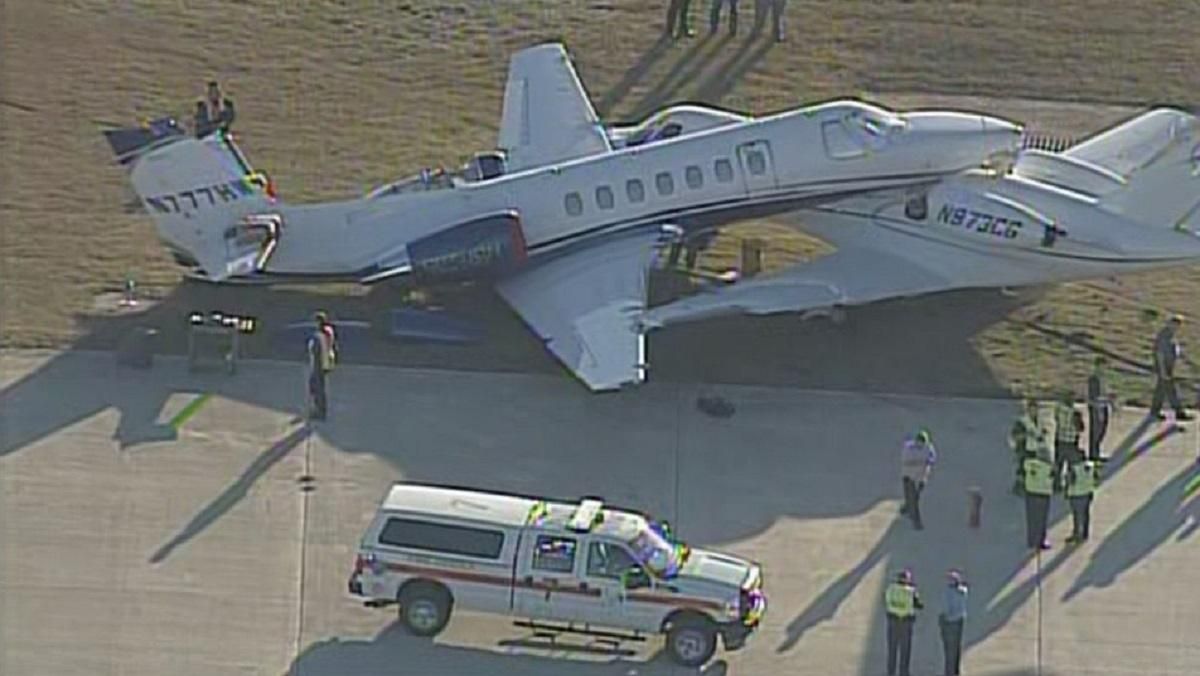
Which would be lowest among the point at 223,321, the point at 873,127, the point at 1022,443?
the point at 1022,443

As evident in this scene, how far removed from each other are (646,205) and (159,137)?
21.2 feet

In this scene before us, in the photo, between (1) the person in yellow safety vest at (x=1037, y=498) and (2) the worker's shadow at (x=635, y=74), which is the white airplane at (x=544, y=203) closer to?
(1) the person in yellow safety vest at (x=1037, y=498)

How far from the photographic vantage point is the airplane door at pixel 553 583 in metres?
31.8

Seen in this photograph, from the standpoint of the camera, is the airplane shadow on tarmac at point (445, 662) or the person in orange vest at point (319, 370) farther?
the person in orange vest at point (319, 370)

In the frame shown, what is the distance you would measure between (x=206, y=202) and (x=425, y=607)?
10.2 meters

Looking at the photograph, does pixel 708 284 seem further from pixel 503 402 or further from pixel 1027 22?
pixel 1027 22

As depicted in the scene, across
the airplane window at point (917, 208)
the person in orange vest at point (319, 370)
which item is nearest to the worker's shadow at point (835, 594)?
the airplane window at point (917, 208)

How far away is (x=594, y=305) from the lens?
39562 mm

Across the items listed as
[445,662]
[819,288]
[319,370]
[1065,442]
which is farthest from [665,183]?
[445,662]

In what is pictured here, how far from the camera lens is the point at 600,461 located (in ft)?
122

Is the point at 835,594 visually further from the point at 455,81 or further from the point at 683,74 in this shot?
the point at 683,74

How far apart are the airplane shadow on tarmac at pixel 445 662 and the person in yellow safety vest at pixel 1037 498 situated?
4.84m

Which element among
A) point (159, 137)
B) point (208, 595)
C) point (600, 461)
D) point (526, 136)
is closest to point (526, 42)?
point (526, 136)

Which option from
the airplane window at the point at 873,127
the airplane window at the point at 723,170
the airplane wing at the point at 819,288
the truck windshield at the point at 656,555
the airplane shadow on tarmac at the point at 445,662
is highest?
the airplane window at the point at 873,127
